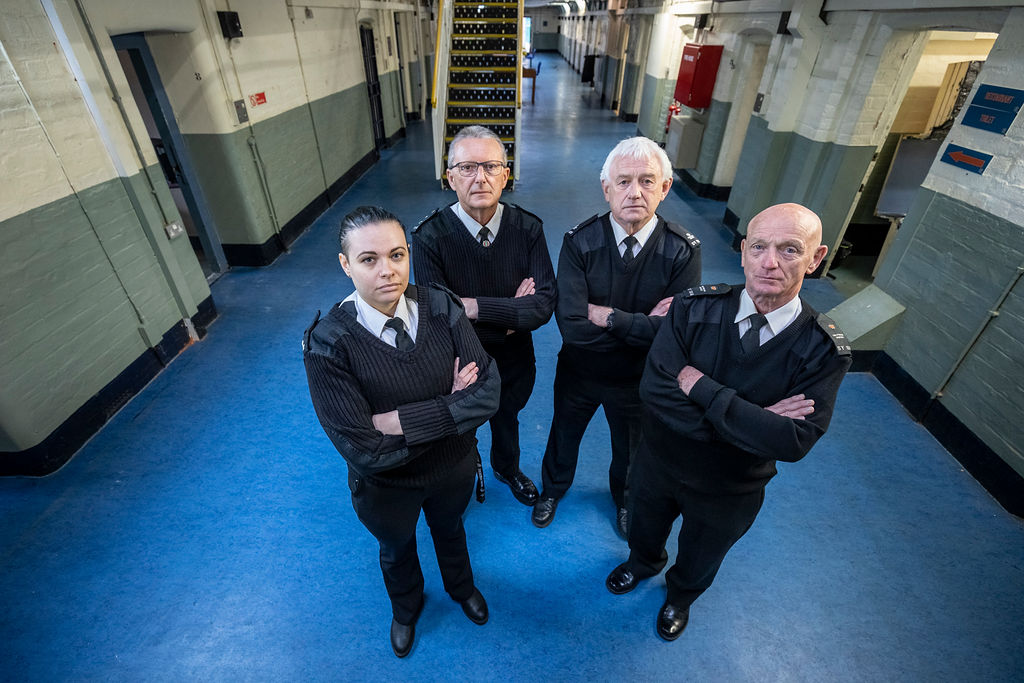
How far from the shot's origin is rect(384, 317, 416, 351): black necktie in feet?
5.61

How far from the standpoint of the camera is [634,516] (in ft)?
7.67

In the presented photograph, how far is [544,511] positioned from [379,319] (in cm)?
188

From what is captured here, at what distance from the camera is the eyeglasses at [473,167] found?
220cm

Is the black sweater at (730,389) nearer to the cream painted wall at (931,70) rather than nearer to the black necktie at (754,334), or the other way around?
the black necktie at (754,334)

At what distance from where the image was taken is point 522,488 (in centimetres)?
308

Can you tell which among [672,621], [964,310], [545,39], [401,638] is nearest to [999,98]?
[964,310]

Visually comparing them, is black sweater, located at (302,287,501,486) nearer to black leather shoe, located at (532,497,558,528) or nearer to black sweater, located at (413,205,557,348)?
black sweater, located at (413,205,557,348)

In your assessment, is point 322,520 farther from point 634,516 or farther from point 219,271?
point 219,271

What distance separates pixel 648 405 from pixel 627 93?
1436 centimetres

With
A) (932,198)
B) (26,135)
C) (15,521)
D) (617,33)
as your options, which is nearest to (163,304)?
(26,135)

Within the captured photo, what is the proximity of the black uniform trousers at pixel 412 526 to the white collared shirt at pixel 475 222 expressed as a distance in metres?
1.13

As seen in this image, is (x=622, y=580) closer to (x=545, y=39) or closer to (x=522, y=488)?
(x=522, y=488)

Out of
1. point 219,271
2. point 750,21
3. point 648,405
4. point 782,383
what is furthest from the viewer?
point 750,21

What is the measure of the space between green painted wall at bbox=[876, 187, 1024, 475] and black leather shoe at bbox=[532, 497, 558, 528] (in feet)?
9.99
